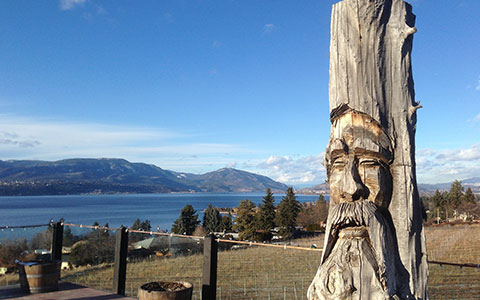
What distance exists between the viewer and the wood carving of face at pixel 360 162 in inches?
101

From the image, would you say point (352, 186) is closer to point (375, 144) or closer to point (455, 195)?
point (375, 144)

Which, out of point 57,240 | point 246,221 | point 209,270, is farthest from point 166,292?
point 246,221

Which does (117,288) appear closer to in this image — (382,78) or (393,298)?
(393,298)

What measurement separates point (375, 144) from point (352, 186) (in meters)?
0.36

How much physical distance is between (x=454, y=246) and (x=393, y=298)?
16.9 metres

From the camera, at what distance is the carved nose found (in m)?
2.52

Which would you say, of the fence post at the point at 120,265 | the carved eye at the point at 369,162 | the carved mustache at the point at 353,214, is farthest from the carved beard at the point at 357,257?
the fence post at the point at 120,265

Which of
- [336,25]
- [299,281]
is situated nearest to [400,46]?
[336,25]

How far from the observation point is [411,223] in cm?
251

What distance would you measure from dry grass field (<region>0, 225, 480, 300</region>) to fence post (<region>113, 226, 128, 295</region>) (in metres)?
0.72

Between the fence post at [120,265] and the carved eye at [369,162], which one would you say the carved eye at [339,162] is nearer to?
the carved eye at [369,162]

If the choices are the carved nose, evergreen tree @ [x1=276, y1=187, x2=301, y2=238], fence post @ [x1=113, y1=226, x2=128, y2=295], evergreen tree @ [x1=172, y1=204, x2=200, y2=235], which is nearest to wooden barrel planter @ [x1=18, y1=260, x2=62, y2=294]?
fence post @ [x1=113, y1=226, x2=128, y2=295]

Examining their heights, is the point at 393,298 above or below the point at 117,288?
above

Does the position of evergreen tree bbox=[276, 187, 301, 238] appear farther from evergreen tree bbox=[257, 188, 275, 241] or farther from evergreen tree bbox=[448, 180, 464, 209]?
evergreen tree bbox=[448, 180, 464, 209]
